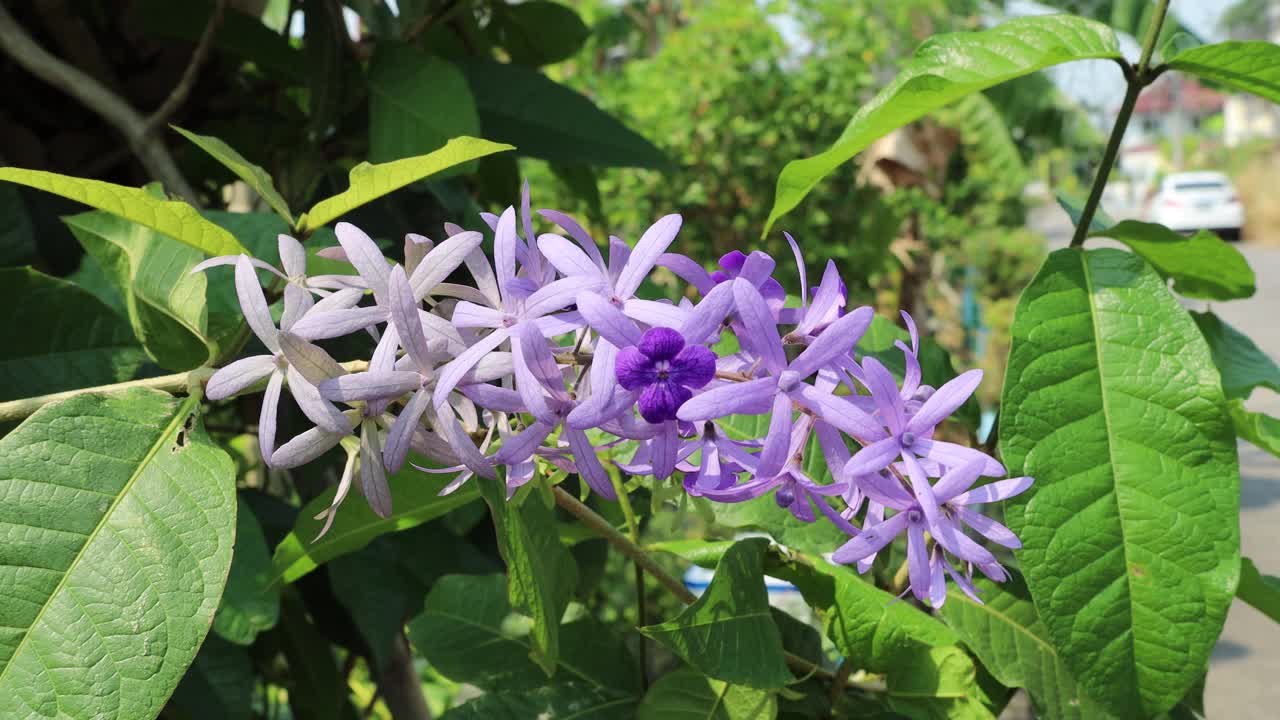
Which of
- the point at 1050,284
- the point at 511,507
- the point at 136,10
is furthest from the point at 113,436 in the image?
the point at 136,10

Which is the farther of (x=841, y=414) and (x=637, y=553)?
(x=637, y=553)

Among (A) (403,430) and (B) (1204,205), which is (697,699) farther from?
(B) (1204,205)

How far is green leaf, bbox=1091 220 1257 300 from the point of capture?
783 mm

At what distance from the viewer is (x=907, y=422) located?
0.50m

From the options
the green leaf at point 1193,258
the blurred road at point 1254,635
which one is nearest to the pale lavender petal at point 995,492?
the green leaf at point 1193,258

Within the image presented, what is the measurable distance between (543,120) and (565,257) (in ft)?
2.42

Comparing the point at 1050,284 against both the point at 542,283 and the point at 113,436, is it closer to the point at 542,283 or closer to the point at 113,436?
the point at 542,283

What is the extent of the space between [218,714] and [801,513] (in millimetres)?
729

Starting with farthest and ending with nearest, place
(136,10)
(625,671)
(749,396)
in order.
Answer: (136,10) < (625,671) < (749,396)

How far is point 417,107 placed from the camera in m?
1.01

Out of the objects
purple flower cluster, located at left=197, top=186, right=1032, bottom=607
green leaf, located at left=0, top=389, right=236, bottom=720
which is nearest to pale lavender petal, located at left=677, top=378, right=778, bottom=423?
purple flower cluster, located at left=197, top=186, right=1032, bottom=607

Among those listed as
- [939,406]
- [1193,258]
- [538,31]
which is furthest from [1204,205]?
[939,406]

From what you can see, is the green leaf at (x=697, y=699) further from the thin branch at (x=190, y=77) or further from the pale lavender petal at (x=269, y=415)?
the thin branch at (x=190, y=77)

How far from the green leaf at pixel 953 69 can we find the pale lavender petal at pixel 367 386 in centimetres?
27
